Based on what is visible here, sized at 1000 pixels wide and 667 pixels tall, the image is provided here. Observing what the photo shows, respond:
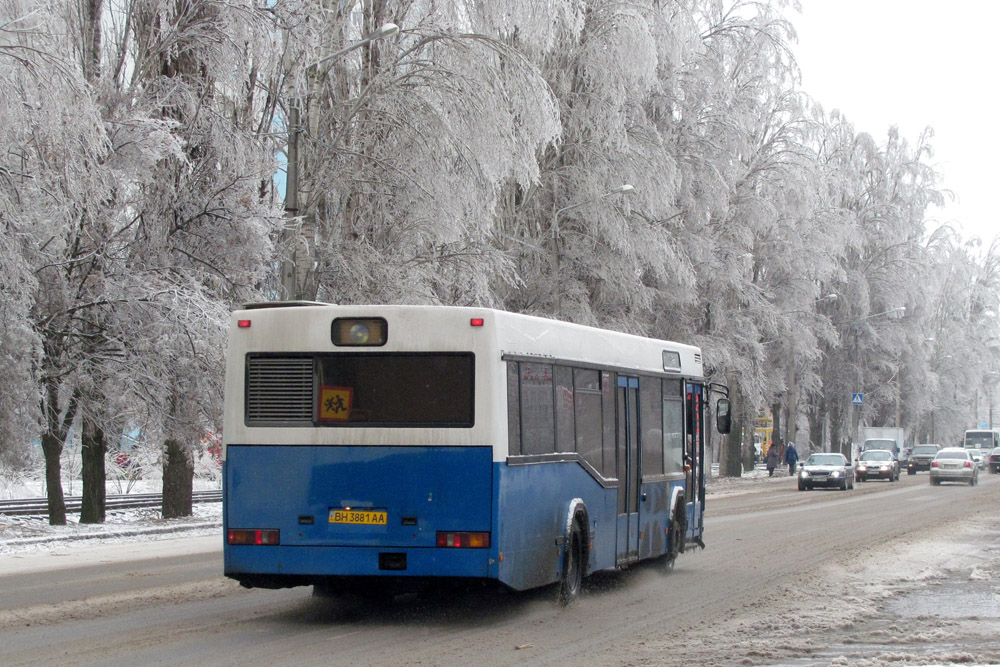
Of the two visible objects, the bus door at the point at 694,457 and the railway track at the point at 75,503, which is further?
the railway track at the point at 75,503

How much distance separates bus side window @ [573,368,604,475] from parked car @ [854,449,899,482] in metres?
43.9

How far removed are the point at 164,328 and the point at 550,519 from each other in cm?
1041

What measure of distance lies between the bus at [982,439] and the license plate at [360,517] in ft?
278

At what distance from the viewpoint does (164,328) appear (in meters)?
20.6

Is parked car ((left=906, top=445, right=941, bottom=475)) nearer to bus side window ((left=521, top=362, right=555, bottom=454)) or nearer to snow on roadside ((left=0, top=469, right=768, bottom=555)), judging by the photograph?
snow on roadside ((left=0, top=469, right=768, bottom=555))

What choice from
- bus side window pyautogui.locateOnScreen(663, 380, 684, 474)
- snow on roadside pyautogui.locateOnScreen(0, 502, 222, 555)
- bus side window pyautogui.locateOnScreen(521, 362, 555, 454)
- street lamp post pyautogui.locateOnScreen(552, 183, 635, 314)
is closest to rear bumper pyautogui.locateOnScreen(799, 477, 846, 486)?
street lamp post pyautogui.locateOnScreen(552, 183, 635, 314)

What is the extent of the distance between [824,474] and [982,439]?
49683 millimetres

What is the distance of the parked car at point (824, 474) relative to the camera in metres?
44.7

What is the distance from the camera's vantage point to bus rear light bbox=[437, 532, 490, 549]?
1081cm

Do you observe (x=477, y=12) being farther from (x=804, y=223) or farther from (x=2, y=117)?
(x=804, y=223)

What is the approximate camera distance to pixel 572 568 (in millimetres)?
12516

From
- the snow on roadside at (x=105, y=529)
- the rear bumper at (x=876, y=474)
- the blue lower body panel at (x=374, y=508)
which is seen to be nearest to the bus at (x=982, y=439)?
the rear bumper at (x=876, y=474)

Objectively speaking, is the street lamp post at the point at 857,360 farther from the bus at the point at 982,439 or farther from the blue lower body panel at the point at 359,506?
the blue lower body panel at the point at 359,506

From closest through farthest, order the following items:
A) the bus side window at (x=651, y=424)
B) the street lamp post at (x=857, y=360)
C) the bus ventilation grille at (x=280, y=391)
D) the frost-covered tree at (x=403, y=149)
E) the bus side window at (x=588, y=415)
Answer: the bus ventilation grille at (x=280, y=391) → the bus side window at (x=588, y=415) → the bus side window at (x=651, y=424) → the frost-covered tree at (x=403, y=149) → the street lamp post at (x=857, y=360)
